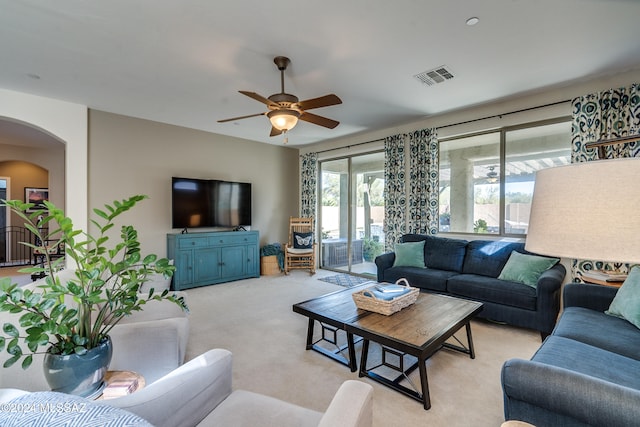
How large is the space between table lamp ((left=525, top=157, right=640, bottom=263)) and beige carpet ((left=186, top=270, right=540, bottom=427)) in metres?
1.51

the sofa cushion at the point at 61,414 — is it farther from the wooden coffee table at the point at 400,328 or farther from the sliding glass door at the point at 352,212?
the sliding glass door at the point at 352,212

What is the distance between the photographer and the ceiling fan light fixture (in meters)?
2.68

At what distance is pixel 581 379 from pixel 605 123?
3.22 meters

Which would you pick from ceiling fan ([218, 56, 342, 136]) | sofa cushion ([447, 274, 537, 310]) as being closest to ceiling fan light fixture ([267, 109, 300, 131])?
ceiling fan ([218, 56, 342, 136])

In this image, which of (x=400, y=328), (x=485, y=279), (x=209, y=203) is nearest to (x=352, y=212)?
(x=209, y=203)

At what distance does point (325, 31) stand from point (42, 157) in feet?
25.8

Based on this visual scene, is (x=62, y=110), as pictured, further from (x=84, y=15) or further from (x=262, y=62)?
(x=262, y=62)

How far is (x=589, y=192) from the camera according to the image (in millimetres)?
775

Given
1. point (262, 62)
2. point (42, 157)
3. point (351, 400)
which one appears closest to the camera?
point (351, 400)

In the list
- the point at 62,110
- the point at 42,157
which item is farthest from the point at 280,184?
the point at 42,157

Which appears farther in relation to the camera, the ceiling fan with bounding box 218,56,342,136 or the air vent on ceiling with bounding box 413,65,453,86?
the air vent on ceiling with bounding box 413,65,453,86

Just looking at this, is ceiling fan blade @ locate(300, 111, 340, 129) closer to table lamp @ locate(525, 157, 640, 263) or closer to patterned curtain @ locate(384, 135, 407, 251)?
patterned curtain @ locate(384, 135, 407, 251)

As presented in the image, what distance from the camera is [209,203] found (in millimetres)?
5164

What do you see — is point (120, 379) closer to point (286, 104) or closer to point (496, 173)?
point (286, 104)
